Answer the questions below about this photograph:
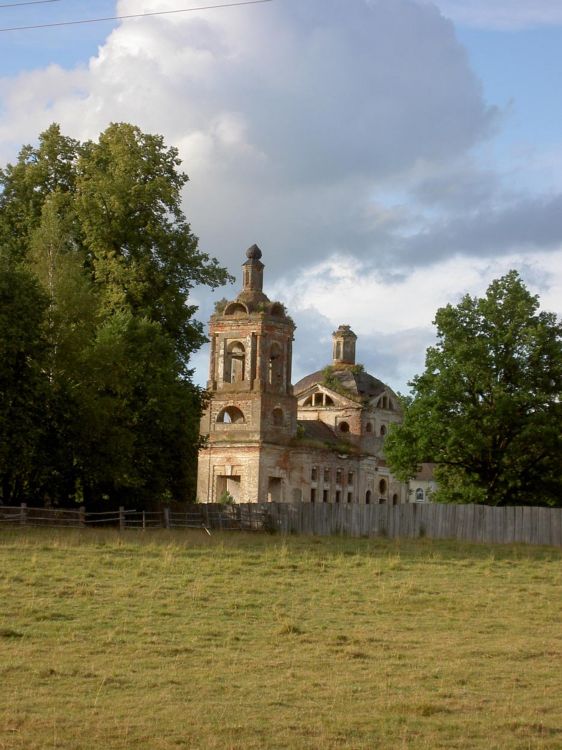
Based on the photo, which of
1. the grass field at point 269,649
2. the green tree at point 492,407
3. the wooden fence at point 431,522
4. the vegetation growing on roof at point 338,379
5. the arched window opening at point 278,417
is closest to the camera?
the grass field at point 269,649

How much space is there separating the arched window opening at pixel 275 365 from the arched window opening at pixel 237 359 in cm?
171

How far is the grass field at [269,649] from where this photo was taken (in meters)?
14.6

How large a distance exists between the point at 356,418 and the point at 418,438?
50.1 metres

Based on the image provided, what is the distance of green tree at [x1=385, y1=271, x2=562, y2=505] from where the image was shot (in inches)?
1898

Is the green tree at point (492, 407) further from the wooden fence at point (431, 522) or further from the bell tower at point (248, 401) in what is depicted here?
the bell tower at point (248, 401)

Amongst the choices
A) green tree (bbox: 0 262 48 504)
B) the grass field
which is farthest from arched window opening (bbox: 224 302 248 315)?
the grass field

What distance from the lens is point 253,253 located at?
268 ft

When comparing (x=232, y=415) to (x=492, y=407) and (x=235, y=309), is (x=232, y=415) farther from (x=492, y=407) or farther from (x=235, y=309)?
(x=492, y=407)

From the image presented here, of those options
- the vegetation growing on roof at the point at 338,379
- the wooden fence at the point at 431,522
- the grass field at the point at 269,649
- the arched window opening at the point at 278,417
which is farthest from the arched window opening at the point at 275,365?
the grass field at the point at 269,649

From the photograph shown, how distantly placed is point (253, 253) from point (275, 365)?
7.32 meters

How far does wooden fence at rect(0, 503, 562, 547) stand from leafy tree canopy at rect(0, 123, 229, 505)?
146 cm

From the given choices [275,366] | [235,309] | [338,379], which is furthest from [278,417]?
[338,379]

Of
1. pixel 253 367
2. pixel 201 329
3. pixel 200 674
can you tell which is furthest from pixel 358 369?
pixel 200 674

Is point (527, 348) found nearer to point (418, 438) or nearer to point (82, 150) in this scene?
point (418, 438)
